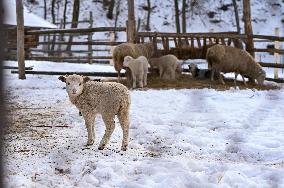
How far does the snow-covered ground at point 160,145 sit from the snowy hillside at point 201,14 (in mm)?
23648

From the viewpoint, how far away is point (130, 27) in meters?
11.8

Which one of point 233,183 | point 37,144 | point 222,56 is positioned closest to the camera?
point 233,183

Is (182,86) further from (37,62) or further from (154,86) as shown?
(37,62)

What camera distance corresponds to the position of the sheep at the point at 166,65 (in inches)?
456

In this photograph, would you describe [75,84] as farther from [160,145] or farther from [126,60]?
[126,60]

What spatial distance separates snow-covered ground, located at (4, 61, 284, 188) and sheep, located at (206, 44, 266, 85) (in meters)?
2.36

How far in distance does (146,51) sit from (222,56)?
6.27 ft

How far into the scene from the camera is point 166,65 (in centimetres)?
1166

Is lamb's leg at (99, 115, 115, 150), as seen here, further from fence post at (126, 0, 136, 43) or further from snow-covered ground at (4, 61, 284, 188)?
fence post at (126, 0, 136, 43)

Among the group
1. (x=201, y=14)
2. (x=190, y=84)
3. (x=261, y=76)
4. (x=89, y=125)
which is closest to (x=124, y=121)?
(x=89, y=125)

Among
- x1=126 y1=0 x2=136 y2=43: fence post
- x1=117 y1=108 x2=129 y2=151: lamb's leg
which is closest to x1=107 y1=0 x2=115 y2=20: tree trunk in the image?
x1=126 y1=0 x2=136 y2=43: fence post

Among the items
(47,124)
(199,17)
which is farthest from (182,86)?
(199,17)

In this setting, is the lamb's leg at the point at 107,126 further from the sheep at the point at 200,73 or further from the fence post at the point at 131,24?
the sheep at the point at 200,73

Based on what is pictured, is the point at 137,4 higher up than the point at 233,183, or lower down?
higher up
